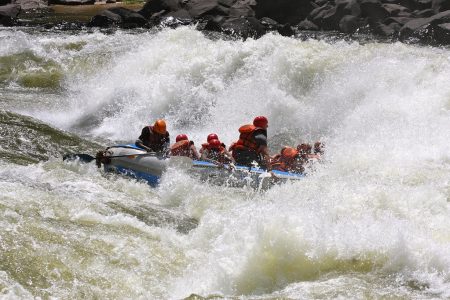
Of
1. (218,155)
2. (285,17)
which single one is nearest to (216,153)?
(218,155)

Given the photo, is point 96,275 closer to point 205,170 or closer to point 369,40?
point 205,170

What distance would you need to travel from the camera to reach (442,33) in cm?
1962

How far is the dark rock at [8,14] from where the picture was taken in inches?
1001

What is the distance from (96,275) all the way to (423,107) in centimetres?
791

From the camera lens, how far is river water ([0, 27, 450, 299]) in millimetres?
5289

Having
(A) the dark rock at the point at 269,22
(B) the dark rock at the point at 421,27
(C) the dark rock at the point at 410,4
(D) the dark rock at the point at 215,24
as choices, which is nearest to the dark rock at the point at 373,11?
(C) the dark rock at the point at 410,4

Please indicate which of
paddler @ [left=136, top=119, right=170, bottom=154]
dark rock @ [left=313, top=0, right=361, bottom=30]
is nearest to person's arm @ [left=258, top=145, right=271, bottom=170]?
paddler @ [left=136, top=119, right=170, bottom=154]

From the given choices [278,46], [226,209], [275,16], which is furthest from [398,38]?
[226,209]

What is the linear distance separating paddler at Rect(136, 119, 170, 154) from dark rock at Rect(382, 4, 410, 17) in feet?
53.2

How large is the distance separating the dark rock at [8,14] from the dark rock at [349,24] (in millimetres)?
13252

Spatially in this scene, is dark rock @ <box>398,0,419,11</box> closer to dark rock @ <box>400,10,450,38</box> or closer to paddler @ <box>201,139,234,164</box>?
dark rock @ <box>400,10,450,38</box>

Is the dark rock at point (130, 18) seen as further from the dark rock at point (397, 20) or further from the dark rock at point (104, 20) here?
the dark rock at point (397, 20)

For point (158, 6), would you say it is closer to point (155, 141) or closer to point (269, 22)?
point (269, 22)

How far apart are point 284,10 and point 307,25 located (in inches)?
68.6
